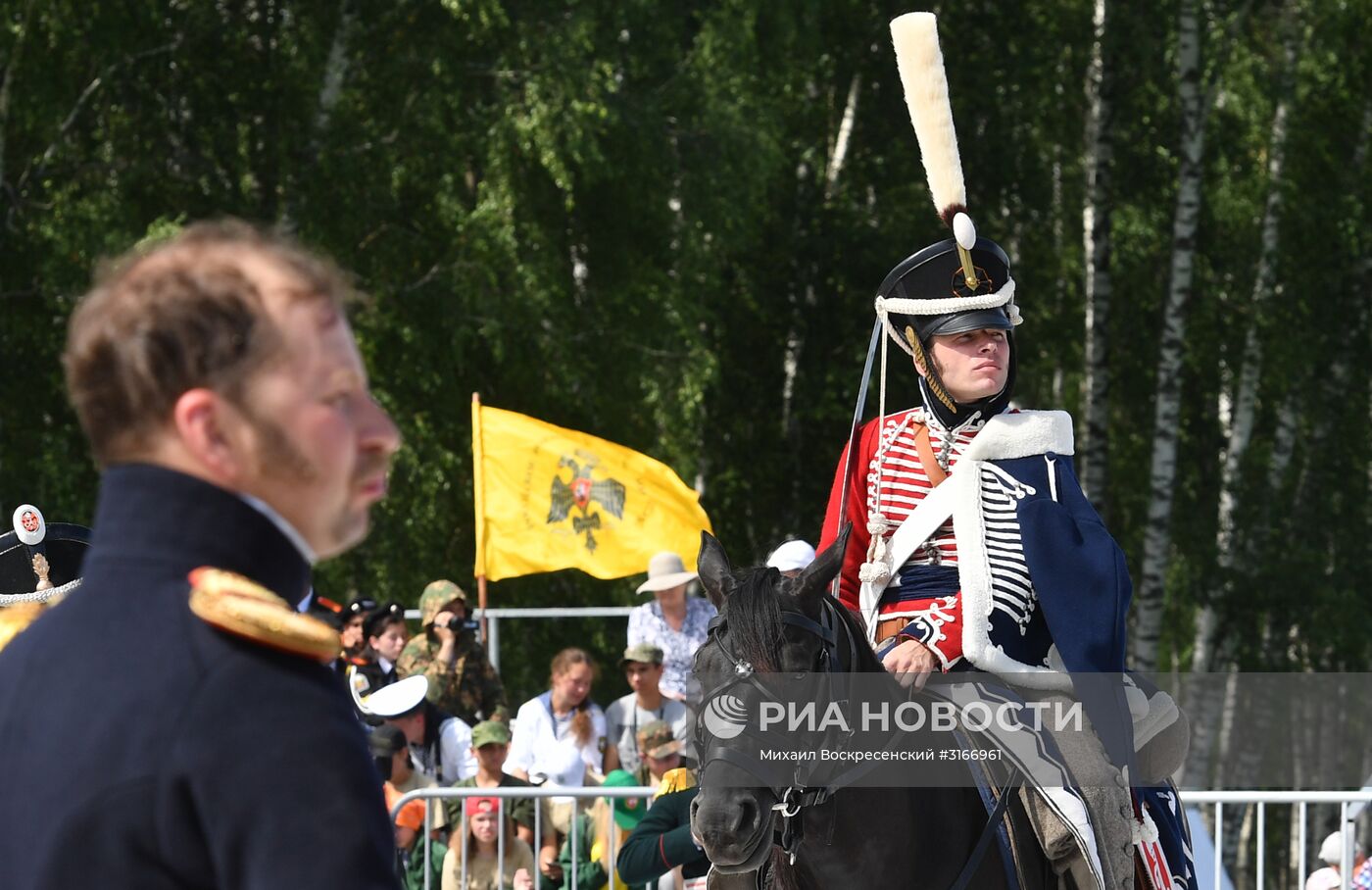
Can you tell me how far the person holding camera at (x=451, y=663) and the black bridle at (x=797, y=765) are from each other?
4629 millimetres

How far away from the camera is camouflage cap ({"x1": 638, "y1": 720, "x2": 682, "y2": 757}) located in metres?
7.84

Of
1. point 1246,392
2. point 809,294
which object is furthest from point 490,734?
point 1246,392

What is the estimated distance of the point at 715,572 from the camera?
4.62 m

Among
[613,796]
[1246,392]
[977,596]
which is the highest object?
[977,596]

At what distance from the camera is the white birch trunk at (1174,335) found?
681 inches

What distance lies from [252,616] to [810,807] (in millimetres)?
3008

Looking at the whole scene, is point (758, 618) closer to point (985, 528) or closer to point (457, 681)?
point (985, 528)

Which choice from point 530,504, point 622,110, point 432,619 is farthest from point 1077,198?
point 432,619

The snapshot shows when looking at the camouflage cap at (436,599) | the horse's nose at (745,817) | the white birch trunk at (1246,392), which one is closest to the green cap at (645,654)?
the camouflage cap at (436,599)

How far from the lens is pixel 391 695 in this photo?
26.2 feet

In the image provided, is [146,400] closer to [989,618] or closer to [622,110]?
[989,618]

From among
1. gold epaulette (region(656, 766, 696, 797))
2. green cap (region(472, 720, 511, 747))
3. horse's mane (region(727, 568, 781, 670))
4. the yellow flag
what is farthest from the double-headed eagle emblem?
horse's mane (region(727, 568, 781, 670))

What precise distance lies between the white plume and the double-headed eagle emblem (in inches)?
207

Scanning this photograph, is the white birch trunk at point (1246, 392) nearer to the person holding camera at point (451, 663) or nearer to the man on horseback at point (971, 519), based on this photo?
the person holding camera at point (451, 663)
